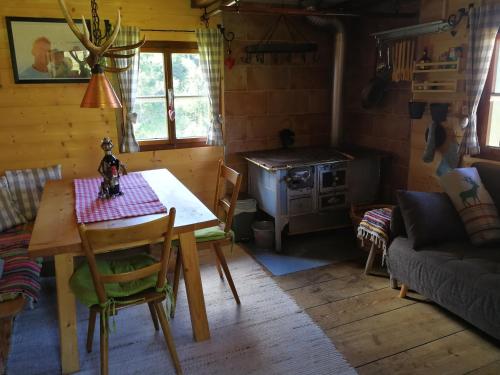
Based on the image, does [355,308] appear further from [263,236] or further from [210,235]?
[263,236]

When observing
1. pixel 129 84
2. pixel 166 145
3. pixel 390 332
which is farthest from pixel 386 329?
pixel 129 84

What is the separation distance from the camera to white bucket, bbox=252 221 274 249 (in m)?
3.51

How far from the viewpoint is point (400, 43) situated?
11.0ft

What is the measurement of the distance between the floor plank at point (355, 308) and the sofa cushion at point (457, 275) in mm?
156

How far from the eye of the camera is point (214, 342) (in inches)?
89.0

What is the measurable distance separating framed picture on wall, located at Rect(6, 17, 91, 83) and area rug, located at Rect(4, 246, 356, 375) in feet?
5.39

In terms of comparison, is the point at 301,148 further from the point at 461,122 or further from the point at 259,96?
the point at 461,122

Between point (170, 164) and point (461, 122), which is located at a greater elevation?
point (461, 122)

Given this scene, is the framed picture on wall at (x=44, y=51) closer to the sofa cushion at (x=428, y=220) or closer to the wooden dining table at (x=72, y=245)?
the wooden dining table at (x=72, y=245)

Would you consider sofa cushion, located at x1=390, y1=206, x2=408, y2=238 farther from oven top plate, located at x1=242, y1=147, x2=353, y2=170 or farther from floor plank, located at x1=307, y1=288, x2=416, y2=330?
oven top plate, located at x1=242, y1=147, x2=353, y2=170

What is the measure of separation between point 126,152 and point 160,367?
Result: 1.95 metres

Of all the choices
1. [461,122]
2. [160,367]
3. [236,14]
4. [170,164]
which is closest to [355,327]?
[160,367]

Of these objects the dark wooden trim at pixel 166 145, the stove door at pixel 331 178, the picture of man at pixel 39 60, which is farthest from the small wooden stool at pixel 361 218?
the picture of man at pixel 39 60

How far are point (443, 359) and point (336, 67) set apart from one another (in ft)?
8.74
